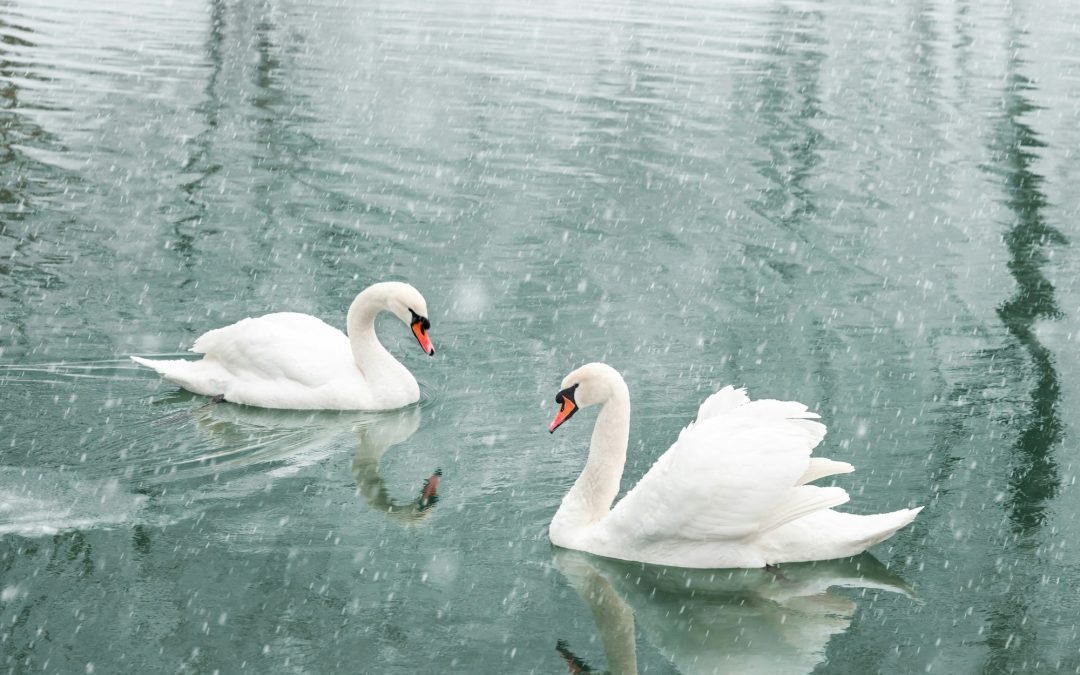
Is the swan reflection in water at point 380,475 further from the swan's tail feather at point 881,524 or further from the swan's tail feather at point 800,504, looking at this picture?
the swan's tail feather at point 881,524

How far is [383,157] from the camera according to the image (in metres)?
18.8

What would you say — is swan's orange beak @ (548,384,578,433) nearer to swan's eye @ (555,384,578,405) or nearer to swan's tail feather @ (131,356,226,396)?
swan's eye @ (555,384,578,405)

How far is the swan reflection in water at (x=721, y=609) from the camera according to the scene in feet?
24.2

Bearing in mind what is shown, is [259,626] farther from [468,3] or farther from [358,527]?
[468,3]

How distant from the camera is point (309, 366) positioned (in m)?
10.5

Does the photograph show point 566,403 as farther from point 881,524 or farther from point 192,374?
point 192,374

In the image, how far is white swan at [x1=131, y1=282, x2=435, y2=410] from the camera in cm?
1055

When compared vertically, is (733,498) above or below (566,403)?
below

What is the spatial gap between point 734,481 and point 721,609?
2.49 feet

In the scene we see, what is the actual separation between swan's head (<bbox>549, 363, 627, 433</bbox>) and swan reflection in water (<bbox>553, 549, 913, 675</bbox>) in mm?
881

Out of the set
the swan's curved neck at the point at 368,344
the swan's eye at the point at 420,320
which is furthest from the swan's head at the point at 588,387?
the swan's curved neck at the point at 368,344

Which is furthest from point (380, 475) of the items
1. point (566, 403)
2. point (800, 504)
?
point (800, 504)

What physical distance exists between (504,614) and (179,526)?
7.24ft

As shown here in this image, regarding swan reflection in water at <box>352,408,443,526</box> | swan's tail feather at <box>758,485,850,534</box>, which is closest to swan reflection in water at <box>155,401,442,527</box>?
swan reflection in water at <box>352,408,443,526</box>
